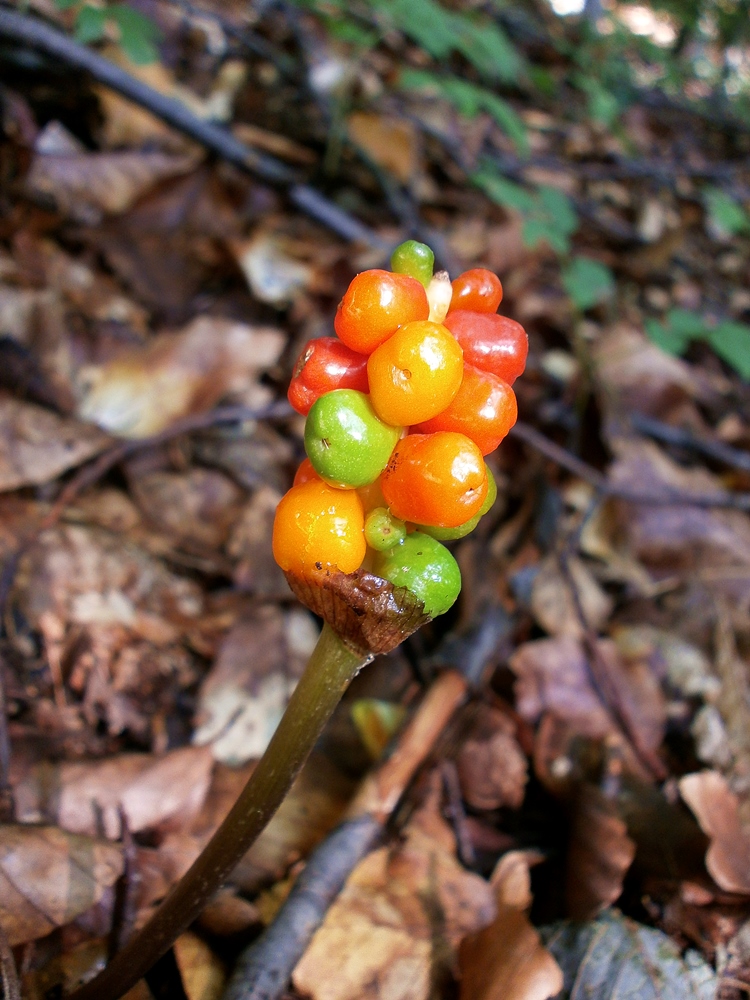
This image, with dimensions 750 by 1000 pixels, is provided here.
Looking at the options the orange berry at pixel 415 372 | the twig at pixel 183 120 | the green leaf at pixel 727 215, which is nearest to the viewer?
the orange berry at pixel 415 372

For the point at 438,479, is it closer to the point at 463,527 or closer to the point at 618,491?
the point at 463,527

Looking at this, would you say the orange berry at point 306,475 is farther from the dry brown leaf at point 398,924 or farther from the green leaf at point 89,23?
the green leaf at point 89,23

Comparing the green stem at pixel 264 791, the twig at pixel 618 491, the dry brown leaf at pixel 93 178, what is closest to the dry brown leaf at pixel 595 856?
the green stem at pixel 264 791

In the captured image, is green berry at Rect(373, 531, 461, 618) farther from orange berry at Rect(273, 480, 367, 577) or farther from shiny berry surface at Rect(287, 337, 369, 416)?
shiny berry surface at Rect(287, 337, 369, 416)

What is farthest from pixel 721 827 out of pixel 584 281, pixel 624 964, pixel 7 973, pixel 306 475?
pixel 584 281

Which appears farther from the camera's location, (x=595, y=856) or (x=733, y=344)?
(x=733, y=344)

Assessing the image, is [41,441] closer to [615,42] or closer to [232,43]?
[232,43]

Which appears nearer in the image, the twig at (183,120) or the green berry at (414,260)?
the green berry at (414,260)

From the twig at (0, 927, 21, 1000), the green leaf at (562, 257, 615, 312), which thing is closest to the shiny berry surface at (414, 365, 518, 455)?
the twig at (0, 927, 21, 1000)
